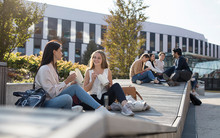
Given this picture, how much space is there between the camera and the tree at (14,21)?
7.73 metres

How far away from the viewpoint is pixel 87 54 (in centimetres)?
3097

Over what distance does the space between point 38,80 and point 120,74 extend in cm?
1407

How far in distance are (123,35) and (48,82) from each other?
48.3ft

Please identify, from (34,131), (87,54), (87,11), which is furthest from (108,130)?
(87,11)

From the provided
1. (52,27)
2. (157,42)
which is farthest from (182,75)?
(157,42)

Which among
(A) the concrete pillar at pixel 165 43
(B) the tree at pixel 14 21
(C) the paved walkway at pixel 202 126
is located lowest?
(C) the paved walkway at pixel 202 126

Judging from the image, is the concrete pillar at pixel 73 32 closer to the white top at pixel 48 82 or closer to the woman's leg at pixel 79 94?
the woman's leg at pixel 79 94

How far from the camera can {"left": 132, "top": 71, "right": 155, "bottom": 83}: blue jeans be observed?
9383 mm

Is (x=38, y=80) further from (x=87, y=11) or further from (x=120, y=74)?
(x=87, y=11)

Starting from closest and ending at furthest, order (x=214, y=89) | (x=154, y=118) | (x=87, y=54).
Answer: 1. (x=154, y=118)
2. (x=214, y=89)
3. (x=87, y=54)

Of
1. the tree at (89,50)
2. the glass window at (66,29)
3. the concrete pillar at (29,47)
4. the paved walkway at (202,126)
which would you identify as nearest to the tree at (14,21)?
the paved walkway at (202,126)

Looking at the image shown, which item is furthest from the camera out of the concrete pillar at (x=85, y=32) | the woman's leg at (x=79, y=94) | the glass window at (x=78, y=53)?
the concrete pillar at (x=85, y=32)

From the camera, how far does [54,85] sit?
3.43 metres

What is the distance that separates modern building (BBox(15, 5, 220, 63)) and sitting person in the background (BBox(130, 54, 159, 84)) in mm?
18943
